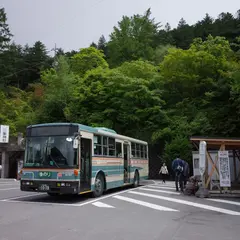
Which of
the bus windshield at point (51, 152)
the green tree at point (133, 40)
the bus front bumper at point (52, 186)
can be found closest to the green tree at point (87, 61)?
the green tree at point (133, 40)

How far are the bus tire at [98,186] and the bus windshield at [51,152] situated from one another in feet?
7.13

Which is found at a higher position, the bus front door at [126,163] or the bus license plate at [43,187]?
the bus front door at [126,163]

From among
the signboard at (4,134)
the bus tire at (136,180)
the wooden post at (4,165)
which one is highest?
the signboard at (4,134)

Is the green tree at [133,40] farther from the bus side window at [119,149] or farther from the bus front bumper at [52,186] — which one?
the bus front bumper at [52,186]

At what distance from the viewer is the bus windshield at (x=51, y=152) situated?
11.3 metres

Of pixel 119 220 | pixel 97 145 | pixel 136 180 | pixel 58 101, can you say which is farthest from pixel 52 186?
pixel 58 101

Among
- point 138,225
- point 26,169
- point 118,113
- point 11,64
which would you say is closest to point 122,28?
point 11,64

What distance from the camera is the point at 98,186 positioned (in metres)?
13.3

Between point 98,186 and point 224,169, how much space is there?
19.5ft

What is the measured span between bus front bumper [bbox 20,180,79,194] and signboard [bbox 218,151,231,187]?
7.09m

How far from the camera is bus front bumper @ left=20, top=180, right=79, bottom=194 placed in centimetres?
Answer: 1115

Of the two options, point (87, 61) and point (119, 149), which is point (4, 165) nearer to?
point (87, 61)

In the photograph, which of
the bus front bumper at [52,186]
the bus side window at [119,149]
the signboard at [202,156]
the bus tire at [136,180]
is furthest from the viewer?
the bus tire at [136,180]

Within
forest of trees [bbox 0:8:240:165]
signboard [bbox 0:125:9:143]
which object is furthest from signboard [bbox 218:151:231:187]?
signboard [bbox 0:125:9:143]
